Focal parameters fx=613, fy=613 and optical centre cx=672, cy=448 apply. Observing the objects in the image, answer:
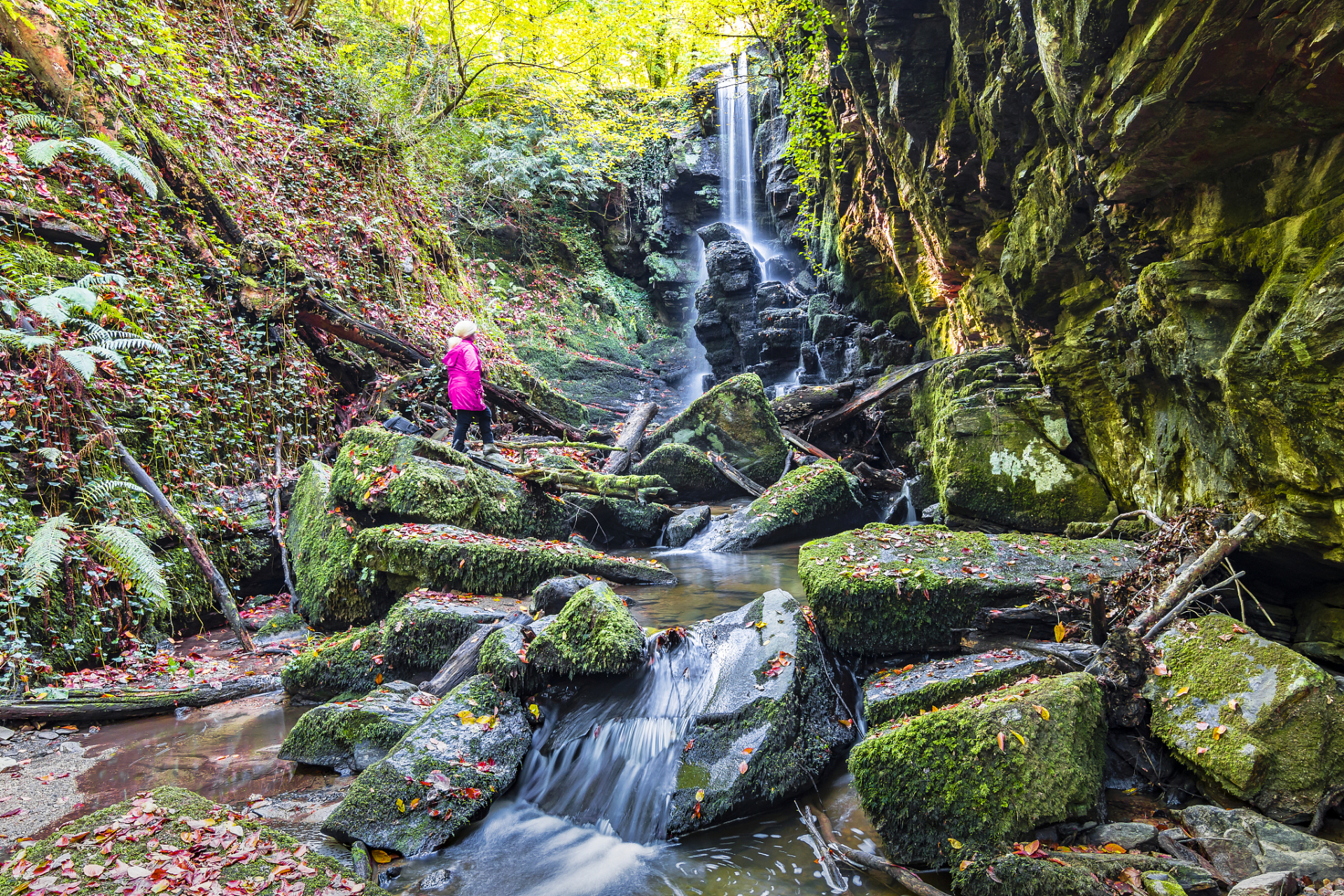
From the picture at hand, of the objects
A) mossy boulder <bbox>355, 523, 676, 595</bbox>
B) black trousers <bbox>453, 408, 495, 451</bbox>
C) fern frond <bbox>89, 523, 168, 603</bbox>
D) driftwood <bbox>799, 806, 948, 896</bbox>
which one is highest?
black trousers <bbox>453, 408, 495, 451</bbox>

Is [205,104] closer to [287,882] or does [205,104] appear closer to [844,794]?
[287,882]

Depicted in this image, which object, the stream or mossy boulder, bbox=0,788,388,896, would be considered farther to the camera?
the stream

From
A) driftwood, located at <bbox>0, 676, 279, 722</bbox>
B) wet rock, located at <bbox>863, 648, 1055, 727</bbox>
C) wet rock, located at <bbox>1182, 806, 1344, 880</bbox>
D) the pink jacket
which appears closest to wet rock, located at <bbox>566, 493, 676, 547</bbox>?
the pink jacket

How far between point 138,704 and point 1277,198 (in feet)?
28.9

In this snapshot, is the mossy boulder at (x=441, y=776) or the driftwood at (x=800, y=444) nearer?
the mossy boulder at (x=441, y=776)

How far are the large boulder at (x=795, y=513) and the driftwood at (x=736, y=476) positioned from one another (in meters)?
1.29

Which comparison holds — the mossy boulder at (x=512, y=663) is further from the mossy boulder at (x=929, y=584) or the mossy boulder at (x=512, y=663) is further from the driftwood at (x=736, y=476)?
the driftwood at (x=736, y=476)

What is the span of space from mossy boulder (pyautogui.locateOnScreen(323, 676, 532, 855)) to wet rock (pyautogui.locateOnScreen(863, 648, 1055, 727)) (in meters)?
2.45

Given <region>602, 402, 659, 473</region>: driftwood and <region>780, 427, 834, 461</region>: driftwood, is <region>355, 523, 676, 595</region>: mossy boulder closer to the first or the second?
<region>602, 402, 659, 473</region>: driftwood

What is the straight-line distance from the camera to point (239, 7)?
39.2 feet

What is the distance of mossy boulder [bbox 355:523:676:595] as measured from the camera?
6059 millimetres

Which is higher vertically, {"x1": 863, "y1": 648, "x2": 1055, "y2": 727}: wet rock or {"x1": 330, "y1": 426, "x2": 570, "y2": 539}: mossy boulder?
{"x1": 330, "y1": 426, "x2": 570, "y2": 539}: mossy boulder

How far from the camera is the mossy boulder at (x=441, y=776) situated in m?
3.39

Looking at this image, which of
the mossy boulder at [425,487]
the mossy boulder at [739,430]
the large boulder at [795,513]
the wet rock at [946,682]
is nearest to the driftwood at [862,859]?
the wet rock at [946,682]
